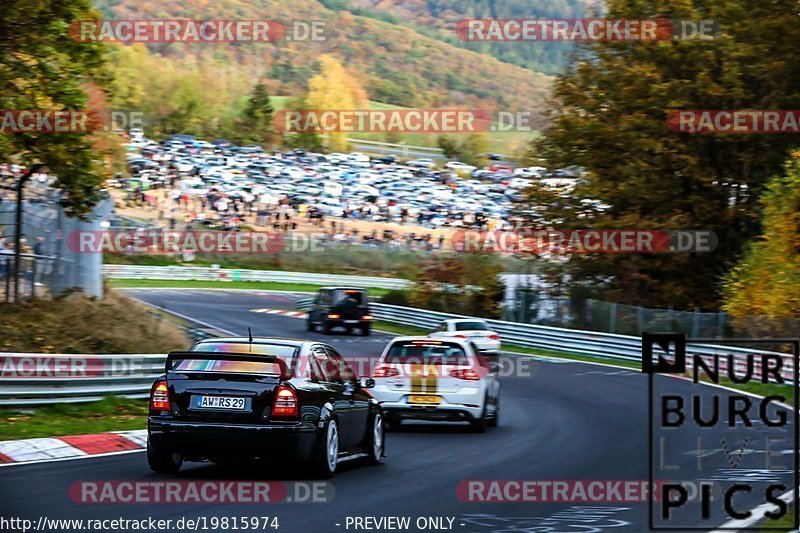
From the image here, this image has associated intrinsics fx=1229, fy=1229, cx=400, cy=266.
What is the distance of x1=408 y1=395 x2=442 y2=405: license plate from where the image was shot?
17.9m

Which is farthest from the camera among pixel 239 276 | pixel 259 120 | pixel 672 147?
pixel 259 120

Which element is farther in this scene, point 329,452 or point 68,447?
point 68,447

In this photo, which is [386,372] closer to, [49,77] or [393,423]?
[393,423]

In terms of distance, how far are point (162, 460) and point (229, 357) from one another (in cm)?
116

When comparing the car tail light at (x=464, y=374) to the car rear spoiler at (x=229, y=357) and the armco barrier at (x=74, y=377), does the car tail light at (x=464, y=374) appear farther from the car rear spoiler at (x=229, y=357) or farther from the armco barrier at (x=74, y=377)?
the car rear spoiler at (x=229, y=357)

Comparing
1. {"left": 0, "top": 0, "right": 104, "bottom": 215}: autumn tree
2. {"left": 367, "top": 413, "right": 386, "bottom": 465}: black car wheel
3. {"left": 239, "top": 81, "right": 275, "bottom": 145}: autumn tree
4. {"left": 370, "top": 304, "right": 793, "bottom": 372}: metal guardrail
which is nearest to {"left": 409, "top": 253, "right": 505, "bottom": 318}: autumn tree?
{"left": 370, "top": 304, "right": 793, "bottom": 372}: metal guardrail

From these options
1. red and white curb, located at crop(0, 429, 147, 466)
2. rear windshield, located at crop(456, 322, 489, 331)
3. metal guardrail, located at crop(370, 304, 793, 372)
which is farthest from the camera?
metal guardrail, located at crop(370, 304, 793, 372)

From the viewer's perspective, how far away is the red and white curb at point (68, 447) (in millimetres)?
13211

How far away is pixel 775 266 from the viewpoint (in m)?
37.3

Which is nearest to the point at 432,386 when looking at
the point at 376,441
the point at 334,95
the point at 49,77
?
the point at 376,441

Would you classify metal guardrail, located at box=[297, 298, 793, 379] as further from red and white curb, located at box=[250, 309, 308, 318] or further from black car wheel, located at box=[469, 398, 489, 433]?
black car wheel, located at box=[469, 398, 489, 433]

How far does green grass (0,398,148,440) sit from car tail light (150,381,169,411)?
160 inches

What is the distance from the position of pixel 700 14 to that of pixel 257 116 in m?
101

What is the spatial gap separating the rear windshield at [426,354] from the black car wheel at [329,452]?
5849 mm
